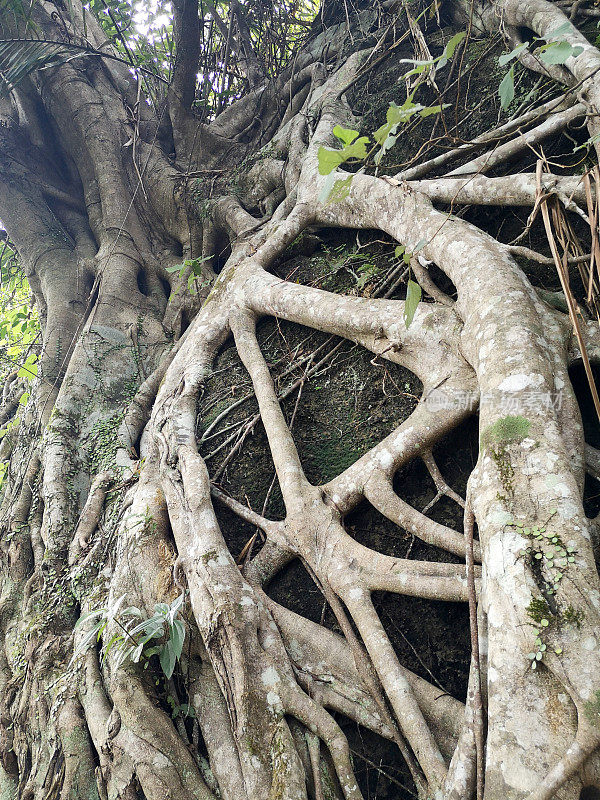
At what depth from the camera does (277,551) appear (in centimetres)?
240

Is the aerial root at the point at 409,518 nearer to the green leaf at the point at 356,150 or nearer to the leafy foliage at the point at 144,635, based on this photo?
the leafy foliage at the point at 144,635

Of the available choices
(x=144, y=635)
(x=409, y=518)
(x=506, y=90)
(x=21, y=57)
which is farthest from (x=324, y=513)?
(x=21, y=57)

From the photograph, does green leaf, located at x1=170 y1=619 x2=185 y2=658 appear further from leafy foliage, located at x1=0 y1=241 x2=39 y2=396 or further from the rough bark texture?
leafy foliage, located at x1=0 y1=241 x2=39 y2=396

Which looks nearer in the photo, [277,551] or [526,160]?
[277,551]

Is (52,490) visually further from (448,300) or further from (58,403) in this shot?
(448,300)

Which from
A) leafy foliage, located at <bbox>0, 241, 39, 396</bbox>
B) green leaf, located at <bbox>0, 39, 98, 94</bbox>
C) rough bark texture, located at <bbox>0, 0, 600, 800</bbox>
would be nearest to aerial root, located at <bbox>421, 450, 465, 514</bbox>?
rough bark texture, located at <bbox>0, 0, 600, 800</bbox>

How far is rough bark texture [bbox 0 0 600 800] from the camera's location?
1.59 meters

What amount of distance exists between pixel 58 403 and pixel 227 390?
5.08 ft

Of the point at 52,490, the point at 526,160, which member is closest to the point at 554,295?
the point at 526,160

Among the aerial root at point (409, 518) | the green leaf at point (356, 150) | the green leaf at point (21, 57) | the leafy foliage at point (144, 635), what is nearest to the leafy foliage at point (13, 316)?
the green leaf at point (21, 57)

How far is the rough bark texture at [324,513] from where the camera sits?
159 cm

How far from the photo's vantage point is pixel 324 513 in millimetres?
2373

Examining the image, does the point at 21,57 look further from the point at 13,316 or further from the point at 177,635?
the point at 177,635

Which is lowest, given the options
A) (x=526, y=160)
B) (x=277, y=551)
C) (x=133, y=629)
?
(x=133, y=629)
